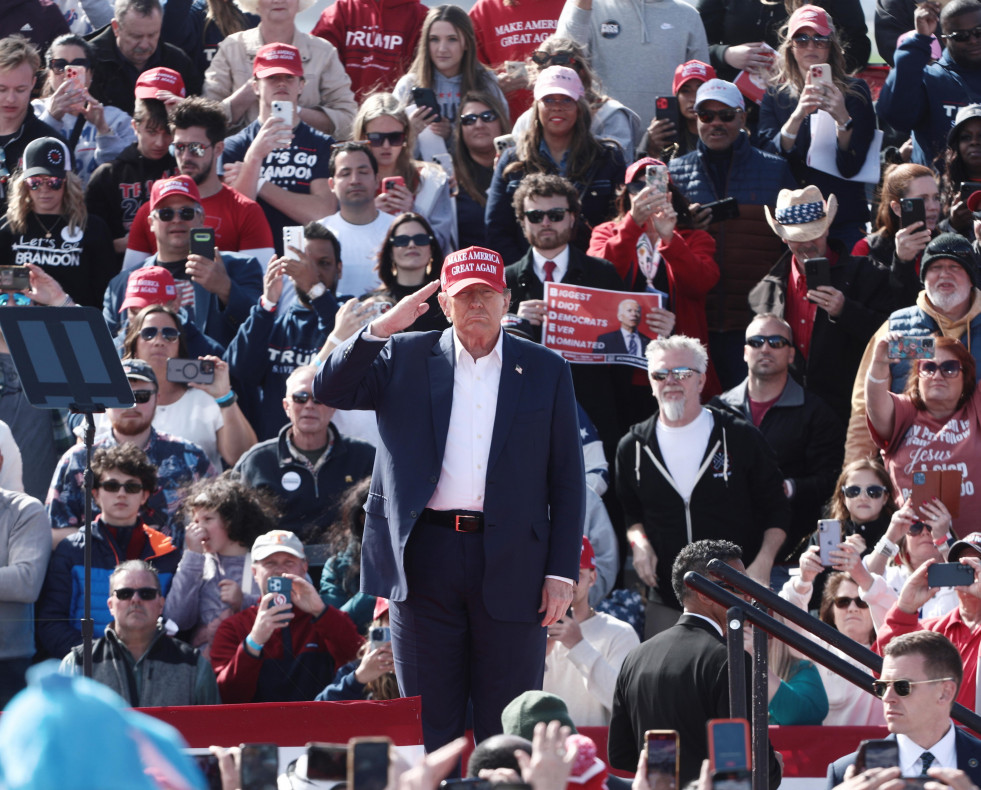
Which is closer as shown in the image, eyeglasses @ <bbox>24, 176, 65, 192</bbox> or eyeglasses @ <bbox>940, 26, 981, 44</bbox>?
eyeglasses @ <bbox>24, 176, 65, 192</bbox>

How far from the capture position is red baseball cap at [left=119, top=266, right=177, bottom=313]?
8.29 metres

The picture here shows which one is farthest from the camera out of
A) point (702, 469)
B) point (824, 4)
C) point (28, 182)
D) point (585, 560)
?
point (824, 4)

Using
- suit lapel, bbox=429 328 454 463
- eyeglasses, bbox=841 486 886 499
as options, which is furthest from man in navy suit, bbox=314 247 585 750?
eyeglasses, bbox=841 486 886 499

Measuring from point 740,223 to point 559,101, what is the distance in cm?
124

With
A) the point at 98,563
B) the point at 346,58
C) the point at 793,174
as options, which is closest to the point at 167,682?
the point at 98,563

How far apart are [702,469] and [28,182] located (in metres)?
4.21

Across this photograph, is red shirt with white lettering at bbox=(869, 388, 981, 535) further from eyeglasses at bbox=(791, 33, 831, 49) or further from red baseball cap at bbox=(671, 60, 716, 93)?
eyeglasses at bbox=(791, 33, 831, 49)

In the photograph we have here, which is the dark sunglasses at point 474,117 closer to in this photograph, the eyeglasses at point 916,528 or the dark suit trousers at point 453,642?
the eyeglasses at point 916,528

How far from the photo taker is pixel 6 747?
6.23 ft

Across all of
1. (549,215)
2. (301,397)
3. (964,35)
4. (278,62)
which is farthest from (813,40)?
(301,397)

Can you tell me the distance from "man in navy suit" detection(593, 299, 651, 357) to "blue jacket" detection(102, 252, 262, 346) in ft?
6.65

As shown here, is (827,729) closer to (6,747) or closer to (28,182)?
(6,747)

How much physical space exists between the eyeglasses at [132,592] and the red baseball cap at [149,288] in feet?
7.27

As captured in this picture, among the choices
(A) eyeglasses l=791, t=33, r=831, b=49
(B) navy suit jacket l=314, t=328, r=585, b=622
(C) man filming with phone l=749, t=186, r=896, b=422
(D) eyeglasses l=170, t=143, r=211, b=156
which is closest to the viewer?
(B) navy suit jacket l=314, t=328, r=585, b=622
